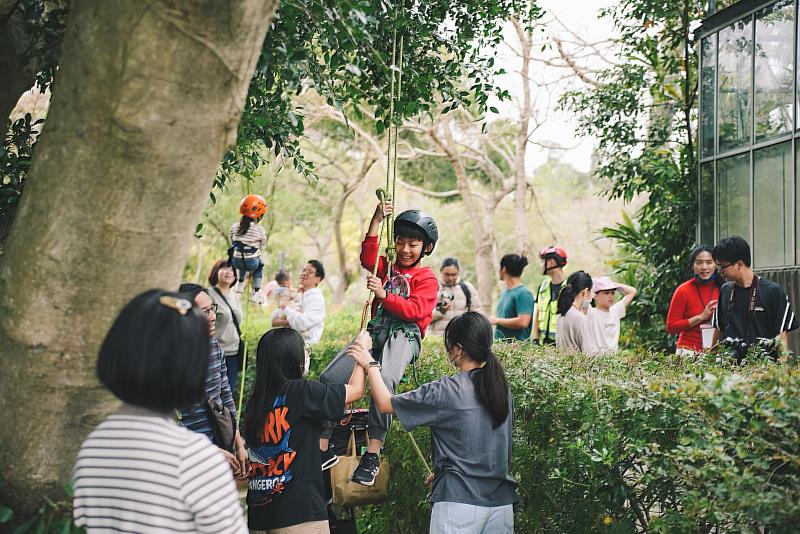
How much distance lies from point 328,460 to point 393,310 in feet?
3.12

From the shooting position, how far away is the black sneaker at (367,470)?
464 cm

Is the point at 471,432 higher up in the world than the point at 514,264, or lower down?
lower down

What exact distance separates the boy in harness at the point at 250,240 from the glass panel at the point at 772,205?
6735mm

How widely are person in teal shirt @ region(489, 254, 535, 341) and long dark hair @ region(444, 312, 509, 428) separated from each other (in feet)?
14.2


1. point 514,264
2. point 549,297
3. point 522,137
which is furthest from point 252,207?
point 522,137

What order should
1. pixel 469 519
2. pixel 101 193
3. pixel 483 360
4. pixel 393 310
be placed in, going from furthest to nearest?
pixel 393 310 < pixel 483 360 < pixel 469 519 < pixel 101 193

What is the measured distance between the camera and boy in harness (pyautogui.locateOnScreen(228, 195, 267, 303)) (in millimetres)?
6605

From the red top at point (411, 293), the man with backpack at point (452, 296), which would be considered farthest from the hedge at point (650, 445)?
the man with backpack at point (452, 296)

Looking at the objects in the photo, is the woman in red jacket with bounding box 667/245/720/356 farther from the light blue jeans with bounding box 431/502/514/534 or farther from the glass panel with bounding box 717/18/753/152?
the light blue jeans with bounding box 431/502/514/534

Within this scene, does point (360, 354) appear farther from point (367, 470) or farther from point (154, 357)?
point (154, 357)

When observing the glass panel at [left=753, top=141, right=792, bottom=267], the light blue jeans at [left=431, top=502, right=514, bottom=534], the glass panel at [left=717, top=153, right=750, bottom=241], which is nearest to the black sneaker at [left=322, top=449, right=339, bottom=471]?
the light blue jeans at [left=431, top=502, right=514, bottom=534]

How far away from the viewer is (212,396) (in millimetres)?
5043

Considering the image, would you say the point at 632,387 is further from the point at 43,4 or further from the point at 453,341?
the point at 43,4

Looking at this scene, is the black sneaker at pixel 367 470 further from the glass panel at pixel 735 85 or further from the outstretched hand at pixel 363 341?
the glass panel at pixel 735 85
